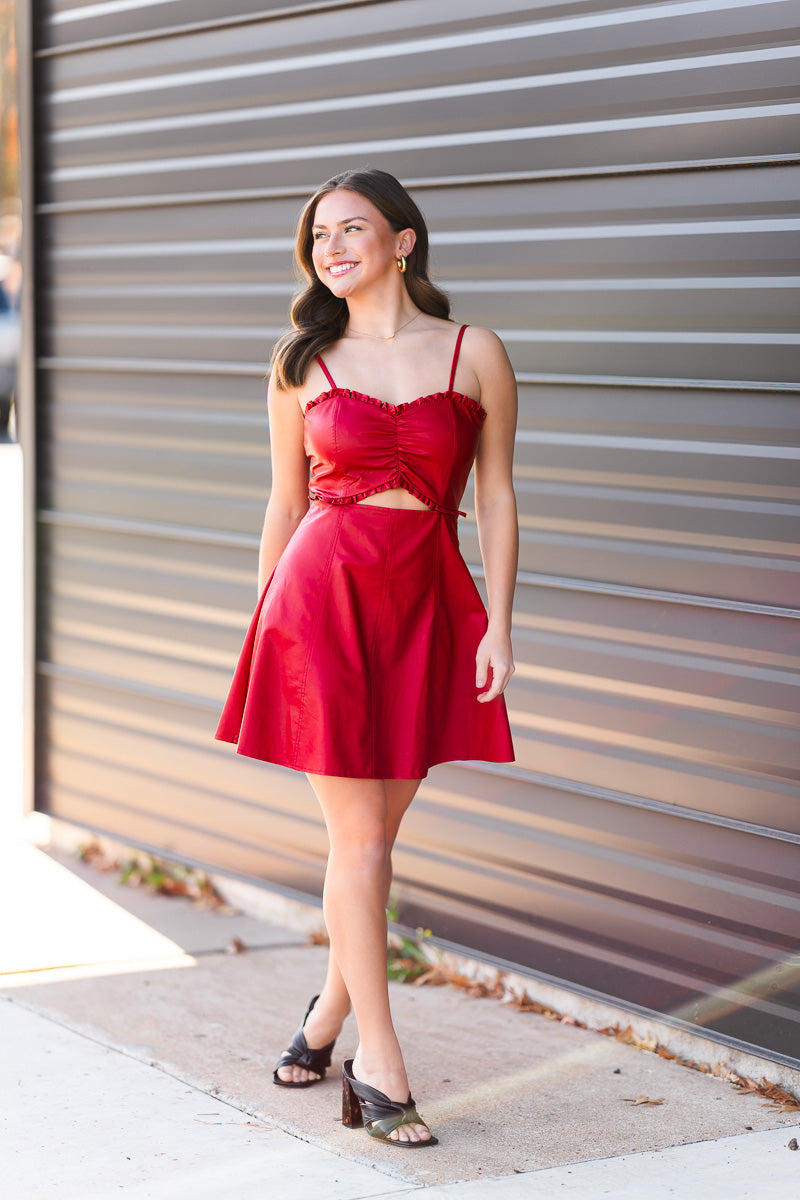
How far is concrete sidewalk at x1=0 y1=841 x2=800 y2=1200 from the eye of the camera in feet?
10.5

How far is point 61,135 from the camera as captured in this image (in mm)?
5887

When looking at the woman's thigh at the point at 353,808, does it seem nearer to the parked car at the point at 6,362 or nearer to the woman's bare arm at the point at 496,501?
the woman's bare arm at the point at 496,501

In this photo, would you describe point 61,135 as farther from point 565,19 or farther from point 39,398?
point 565,19

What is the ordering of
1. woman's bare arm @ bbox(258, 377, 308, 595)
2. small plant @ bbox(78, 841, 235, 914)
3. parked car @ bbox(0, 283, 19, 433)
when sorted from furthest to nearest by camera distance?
parked car @ bbox(0, 283, 19, 433), small plant @ bbox(78, 841, 235, 914), woman's bare arm @ bbox(258, 377, 308, 595)

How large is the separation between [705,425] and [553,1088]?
1.62 metres

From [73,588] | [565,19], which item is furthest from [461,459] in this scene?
[73,588]

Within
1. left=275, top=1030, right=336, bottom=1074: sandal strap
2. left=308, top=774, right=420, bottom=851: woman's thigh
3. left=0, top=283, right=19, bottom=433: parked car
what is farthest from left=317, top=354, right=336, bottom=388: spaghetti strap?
left=0, top=283, right=19, bottom=433: parked car

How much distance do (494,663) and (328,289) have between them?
0.93 metres

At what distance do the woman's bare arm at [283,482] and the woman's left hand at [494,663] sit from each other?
1.77 ft

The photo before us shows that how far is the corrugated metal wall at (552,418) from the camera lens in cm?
374

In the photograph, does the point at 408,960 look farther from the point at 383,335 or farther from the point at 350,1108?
the point at 383,335

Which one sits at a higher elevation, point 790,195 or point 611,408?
point 790,195

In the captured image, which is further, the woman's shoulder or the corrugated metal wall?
the corrugated metal wall

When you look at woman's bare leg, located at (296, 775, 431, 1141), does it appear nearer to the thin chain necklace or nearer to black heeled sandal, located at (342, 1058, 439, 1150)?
black heeled sandal, located at (342, 1058, 439, 1150)
